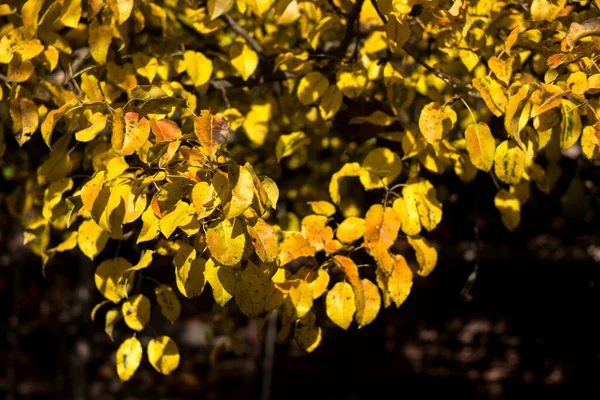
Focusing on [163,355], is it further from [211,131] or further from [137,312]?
[211,131]

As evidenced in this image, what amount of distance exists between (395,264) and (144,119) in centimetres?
64

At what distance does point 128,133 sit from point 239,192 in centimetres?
27

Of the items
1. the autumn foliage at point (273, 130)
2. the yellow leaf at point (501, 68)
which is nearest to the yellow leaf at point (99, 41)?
the autumn foliage at point (273, 130)

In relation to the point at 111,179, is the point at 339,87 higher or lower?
lower

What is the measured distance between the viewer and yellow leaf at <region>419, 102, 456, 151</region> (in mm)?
1481

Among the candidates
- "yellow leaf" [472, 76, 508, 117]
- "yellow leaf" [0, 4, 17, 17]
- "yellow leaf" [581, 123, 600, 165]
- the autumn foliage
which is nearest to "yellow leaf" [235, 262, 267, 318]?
the autumn foliage

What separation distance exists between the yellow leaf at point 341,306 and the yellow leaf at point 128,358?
0.49 meters

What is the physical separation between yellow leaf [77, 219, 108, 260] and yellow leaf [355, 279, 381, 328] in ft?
2.03

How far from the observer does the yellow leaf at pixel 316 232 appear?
1656 millimetres

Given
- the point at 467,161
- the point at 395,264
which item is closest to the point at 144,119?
the point at 395,264

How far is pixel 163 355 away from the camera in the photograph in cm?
174

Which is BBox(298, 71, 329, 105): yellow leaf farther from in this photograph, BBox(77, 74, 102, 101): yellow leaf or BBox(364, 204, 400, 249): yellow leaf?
BBox(77, 74, 102, 101): yellow leaf

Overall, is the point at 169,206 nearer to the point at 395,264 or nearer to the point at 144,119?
the point at 144,119

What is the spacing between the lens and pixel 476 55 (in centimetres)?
175
